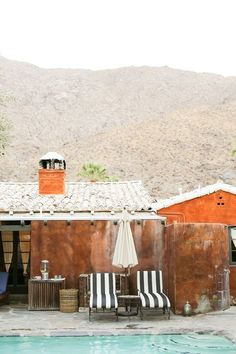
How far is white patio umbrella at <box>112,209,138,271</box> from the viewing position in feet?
46.2

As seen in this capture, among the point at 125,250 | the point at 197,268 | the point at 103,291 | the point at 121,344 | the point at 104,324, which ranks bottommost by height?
the point at 121,344

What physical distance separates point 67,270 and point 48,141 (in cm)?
8600

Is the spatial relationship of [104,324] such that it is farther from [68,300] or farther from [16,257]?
[16,257]

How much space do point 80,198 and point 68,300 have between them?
12.6 ft

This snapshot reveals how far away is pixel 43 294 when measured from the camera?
15023 mm

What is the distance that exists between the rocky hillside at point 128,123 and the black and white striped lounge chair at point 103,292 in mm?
11612

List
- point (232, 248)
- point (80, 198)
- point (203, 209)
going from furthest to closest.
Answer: point (203, 209)
point (80, 198)
point (232, 248)

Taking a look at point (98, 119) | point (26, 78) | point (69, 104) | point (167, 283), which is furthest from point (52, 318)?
point (26, 78)

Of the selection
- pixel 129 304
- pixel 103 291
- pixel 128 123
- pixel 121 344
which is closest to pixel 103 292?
pixel 103 291

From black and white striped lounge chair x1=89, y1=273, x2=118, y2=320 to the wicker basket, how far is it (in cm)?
77

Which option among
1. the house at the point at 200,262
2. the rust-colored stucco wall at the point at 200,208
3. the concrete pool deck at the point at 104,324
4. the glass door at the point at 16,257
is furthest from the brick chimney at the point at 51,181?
the house at the point at 200,262

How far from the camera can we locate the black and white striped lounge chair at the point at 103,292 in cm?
1304

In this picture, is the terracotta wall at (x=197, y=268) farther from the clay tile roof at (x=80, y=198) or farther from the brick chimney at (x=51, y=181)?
the brick chimney at (x=51, y=181)

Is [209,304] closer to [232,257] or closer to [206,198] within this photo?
[232,257]
